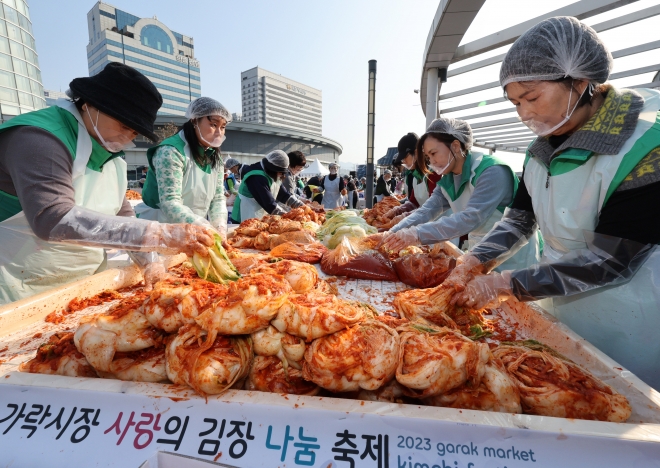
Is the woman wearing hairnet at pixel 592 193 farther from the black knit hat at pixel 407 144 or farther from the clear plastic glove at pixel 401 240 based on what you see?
the black knit hat at pixel 407 144

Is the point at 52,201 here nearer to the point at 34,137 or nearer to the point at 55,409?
the point at 34,137

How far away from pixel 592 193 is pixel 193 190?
380 cm

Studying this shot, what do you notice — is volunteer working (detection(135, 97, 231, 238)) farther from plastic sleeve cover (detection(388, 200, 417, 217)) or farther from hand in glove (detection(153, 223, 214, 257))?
plastic sleeve cover (detection(388, 200, 417, 217))

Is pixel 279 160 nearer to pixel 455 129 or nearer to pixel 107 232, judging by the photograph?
pixel 455 129

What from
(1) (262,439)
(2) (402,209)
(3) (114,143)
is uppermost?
(3) (114,143)

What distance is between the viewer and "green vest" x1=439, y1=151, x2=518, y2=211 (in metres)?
3.32

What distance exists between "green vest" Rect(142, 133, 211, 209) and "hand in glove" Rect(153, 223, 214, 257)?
193 centimetres

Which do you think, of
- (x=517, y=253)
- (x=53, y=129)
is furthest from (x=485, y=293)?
(x=53, y=129)

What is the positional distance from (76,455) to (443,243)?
3.36 meters

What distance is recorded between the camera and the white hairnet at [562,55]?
5.67ft

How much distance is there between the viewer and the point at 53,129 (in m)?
2.01

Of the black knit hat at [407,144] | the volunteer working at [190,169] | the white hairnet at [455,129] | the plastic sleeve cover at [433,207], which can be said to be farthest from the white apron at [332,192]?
the white hairnet at [455,129]

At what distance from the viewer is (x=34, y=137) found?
1895mm

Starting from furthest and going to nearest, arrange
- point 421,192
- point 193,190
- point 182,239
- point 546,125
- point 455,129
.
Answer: point 421,192 < point 193,190 < point 455,129 < point 182,239 < point 546,125
